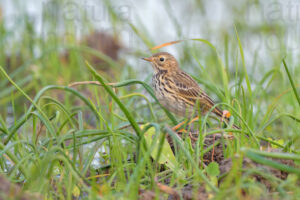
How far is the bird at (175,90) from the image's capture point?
480 centimetres

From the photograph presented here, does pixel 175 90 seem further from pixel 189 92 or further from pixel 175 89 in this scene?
pixel 189 92

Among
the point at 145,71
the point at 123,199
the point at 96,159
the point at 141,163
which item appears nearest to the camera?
the point at 123,199

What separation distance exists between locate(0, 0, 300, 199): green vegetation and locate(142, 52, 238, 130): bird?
0.16 metres

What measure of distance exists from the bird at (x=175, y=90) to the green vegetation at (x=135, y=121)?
0.16 m

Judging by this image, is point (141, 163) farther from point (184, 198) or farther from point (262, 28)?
point (262, 28)

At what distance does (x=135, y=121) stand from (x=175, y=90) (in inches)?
62.9

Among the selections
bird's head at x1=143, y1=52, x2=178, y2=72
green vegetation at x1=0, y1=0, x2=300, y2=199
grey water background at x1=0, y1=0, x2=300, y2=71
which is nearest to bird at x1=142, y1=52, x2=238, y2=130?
bird's head at x1=143, y1=52, x2=178, y2=72

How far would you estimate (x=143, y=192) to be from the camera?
3158 millimetres

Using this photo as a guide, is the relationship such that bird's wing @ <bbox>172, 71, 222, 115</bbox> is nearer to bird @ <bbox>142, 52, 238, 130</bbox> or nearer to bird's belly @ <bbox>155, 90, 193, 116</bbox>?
bird @ <bbox>142, 52, 238, 130</bbox>

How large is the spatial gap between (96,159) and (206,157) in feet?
3.85

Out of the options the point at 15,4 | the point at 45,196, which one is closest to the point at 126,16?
the point at 15,4

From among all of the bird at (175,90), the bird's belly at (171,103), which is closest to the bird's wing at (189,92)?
the bird at (175,90)

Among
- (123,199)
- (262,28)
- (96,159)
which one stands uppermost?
(262,28)

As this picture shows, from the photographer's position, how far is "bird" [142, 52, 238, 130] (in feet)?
15.8
